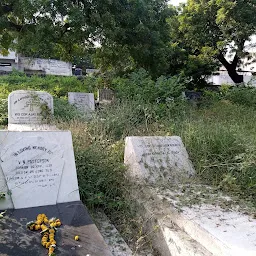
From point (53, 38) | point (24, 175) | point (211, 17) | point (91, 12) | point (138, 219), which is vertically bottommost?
point (138, 219)

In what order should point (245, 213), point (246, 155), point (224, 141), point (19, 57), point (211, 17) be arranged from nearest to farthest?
point (245, 213) < point (246, 155) < point (224, 141) < point (211, 17) < point (19, 57)

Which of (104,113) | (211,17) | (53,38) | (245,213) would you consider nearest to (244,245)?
(245,213)

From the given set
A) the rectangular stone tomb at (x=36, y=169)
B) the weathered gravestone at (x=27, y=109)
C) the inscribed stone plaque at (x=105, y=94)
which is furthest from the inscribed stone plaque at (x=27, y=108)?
the inscribed stone plaque at (x=105, y=94)

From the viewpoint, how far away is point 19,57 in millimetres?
26562

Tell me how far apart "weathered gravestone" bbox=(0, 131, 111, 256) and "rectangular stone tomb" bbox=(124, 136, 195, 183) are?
29.3 inches

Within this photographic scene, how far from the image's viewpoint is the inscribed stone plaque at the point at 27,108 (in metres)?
5.86

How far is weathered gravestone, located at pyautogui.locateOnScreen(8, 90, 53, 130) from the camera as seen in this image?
5.86 meters

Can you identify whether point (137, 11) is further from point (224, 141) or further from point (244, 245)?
point (244, 245)

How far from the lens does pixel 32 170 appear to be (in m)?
2.71

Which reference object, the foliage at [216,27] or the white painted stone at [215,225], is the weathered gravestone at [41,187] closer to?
the white painted stone at [215,225]

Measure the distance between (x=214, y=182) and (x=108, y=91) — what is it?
6.82m

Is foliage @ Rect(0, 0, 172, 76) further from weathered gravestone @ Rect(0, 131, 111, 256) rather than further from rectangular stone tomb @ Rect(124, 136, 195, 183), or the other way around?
weathered gravestone @ Rect(0, 131, 111, 256)

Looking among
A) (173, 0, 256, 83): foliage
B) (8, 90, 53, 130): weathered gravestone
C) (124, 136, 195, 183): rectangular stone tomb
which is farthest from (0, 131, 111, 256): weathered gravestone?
(173, 0, 256, 83): foliage

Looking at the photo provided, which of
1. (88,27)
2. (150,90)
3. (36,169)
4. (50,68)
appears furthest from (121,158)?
(50,68)
